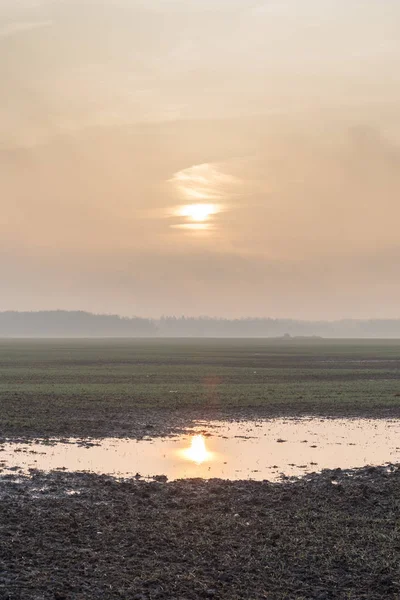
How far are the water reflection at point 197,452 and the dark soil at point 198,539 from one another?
4195mm

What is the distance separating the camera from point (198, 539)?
1399 centimetres

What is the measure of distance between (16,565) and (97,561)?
1.44 metres

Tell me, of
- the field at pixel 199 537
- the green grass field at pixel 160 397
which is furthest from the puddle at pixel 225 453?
the green grass field at pixel 160 397

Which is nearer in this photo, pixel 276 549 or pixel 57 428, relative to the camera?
pixel 276 549

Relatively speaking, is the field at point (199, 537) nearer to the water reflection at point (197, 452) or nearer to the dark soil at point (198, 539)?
the dark soil at point (198, 539)

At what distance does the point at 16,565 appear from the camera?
12156 mm

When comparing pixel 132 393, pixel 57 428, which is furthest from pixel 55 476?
pixel 132 393

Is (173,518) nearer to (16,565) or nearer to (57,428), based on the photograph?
(16,565)

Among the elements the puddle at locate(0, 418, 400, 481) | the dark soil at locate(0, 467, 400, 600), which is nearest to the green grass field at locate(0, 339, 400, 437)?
the puddle at locate(0, 418, 400, 481)

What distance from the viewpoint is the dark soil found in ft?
37.4

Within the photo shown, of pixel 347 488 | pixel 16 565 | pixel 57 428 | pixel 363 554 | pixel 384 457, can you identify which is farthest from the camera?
pixel 57 428

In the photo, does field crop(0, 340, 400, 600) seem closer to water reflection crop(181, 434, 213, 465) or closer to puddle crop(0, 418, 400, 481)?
puddle crop(0, 418, 400, 481)

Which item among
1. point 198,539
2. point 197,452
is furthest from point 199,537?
point 197,452

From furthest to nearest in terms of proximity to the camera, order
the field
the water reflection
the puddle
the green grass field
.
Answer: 1. the green grass field
2. the water reflection
3. the puddle
4. the field
